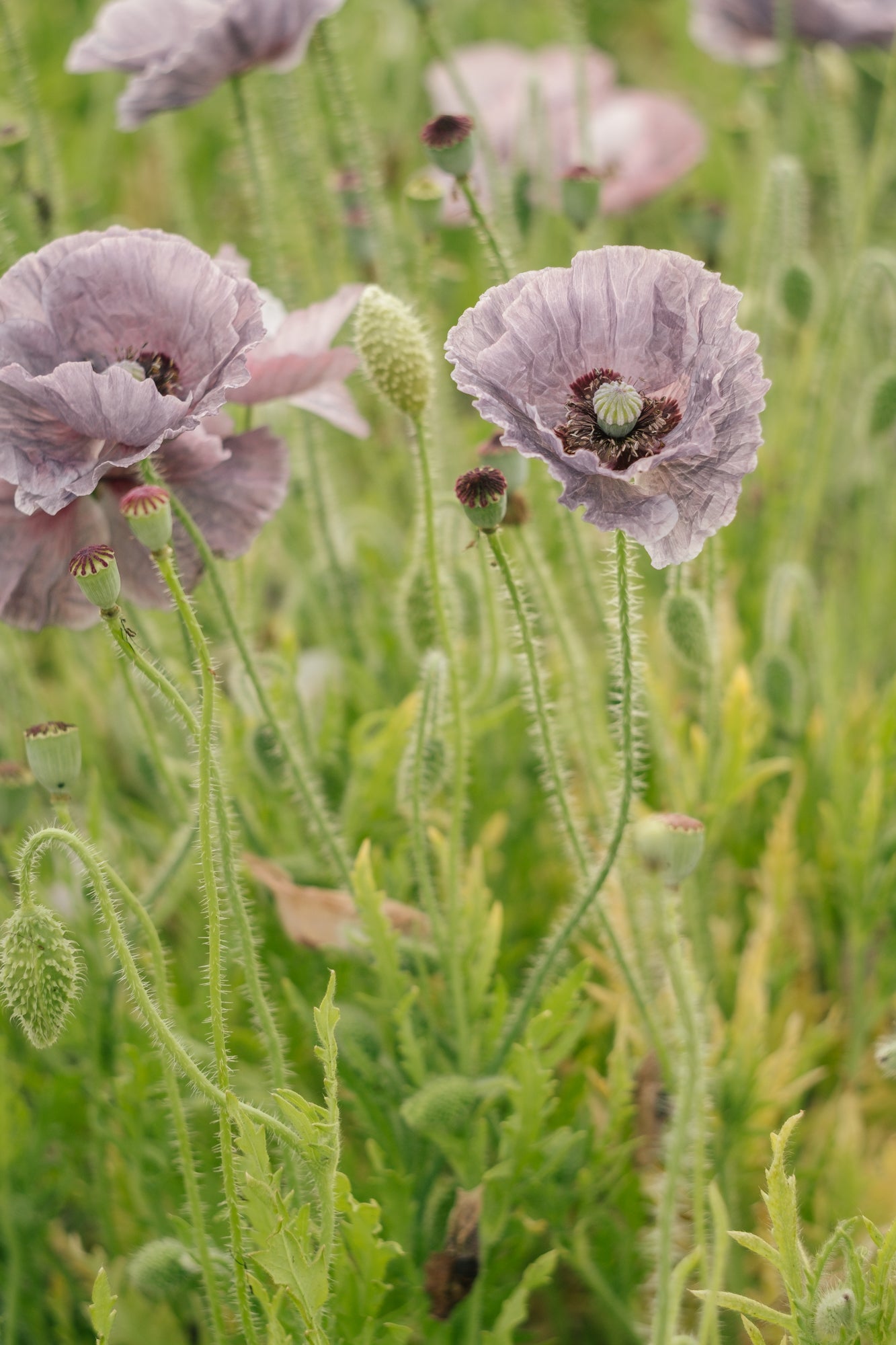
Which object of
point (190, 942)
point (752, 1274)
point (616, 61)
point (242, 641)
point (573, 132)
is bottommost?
point (752, 1274)

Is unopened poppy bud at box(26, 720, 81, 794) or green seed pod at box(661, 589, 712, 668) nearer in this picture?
unopened poppy bud at box(26, 720, 81, 794)

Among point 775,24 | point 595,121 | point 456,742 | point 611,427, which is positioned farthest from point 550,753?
point 595,121

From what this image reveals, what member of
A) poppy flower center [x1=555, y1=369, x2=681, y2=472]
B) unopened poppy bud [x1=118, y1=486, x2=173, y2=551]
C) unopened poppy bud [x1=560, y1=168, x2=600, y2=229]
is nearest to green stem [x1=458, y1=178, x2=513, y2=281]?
unopened poppy bud [x1=560, y1=168, x2=600, y2=229]

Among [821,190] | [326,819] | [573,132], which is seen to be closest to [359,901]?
[326,819]

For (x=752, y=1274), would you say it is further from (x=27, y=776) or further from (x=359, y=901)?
(x=27, y=776)

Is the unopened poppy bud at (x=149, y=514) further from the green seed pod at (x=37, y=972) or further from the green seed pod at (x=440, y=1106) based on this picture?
the green seed pod at (x=440, y=1106)

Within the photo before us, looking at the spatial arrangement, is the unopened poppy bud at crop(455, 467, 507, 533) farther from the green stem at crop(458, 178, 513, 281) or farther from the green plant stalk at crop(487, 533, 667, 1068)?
the green stem at crop(458, 178, 513, 281)
